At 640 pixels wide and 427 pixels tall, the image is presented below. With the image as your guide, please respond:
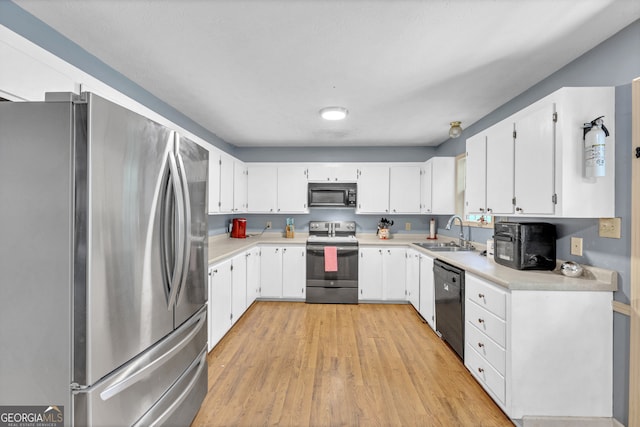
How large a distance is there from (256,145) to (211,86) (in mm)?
2180

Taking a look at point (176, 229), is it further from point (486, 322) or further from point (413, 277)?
point (413, 277)

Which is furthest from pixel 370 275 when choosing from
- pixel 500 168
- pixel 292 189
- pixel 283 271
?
pixel 500 168

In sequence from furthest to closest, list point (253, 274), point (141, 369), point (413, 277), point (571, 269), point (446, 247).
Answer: point (253, 274), point (413, 277), point (446, 247), point (571, 269), point (141, 369)

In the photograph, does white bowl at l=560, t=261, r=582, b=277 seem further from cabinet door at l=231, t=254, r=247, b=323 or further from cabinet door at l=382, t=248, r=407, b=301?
cabinet door at l=231, t=254, r=247, b=323

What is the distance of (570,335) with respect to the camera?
165 centimetres

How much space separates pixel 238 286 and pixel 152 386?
1.91m

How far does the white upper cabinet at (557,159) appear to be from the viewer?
1614 millimetres

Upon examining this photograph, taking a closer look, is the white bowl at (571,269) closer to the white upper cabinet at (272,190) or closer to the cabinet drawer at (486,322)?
the cabinet drawer at (486,322)

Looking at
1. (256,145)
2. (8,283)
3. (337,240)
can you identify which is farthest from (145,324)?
(256,145)

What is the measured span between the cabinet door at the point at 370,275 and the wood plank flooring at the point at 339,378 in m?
0.58

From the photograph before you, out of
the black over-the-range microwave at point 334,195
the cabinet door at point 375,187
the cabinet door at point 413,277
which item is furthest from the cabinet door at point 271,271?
the cabinet door at point 413,277

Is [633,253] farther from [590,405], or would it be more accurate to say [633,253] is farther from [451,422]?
[451,422]

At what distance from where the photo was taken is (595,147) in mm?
1554

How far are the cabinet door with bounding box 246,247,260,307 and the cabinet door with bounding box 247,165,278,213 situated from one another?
2.41 feet
